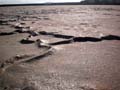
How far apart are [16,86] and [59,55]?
1.35m

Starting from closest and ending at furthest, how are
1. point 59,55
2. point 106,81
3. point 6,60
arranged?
1. point 106,81
2. point 6,60
3. point 59,55

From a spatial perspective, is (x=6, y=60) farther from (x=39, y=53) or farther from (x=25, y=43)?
(x=25, y=43)

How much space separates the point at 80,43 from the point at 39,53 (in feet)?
3.67

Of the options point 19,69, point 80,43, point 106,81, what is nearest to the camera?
point 106,81

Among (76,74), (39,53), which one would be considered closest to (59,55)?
(39,53)

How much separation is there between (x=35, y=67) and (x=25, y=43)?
5.81 ft

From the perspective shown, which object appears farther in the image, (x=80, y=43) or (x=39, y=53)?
(x=80, y=43)

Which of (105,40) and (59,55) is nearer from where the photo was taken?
(59,55)

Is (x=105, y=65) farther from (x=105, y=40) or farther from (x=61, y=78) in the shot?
(x=105, y=40)

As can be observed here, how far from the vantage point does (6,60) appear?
345 centimetres

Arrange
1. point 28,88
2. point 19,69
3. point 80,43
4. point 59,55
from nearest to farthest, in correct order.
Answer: point 28,88
point 19,69
point 59,55
point 80,43

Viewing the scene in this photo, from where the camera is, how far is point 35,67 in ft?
10.2

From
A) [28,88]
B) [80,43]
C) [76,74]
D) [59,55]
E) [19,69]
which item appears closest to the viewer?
[28,88]

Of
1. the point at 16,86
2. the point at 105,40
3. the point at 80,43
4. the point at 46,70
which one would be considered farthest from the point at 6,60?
the point at 105,40
